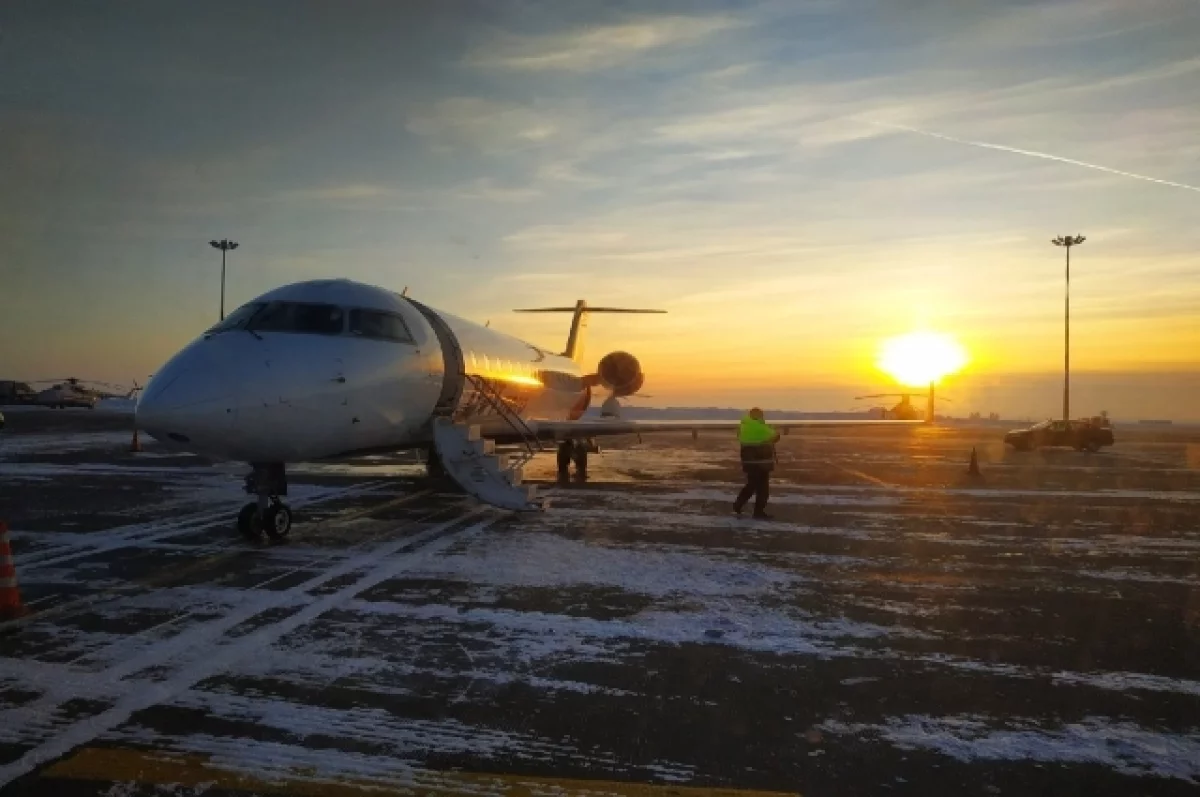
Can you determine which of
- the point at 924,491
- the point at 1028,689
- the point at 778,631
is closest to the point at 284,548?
the point at 778,631

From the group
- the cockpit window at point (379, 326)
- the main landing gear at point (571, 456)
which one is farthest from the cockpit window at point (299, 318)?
the main landing gear at point (571, 456)

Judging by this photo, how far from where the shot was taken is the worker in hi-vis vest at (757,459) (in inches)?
499

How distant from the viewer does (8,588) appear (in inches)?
251

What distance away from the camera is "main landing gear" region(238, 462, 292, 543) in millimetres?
9680

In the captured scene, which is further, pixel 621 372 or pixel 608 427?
pixel 621 372

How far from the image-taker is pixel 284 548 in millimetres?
9375

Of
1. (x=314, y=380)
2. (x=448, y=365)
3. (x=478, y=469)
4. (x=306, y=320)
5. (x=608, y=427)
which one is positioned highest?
(x=306, y=320)

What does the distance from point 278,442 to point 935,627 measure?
7076mm

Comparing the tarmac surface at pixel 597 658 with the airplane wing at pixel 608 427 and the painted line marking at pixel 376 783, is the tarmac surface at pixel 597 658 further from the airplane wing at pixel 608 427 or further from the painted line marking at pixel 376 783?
the airplane wing at pixel 608 427

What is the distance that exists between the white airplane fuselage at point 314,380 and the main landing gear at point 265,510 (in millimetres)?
485

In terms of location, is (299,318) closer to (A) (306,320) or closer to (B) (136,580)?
(A) (306,320)

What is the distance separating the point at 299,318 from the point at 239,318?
71 centimetres

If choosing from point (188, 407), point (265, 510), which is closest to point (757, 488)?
point (265, 510)

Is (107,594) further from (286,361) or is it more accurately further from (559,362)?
(559,362)
